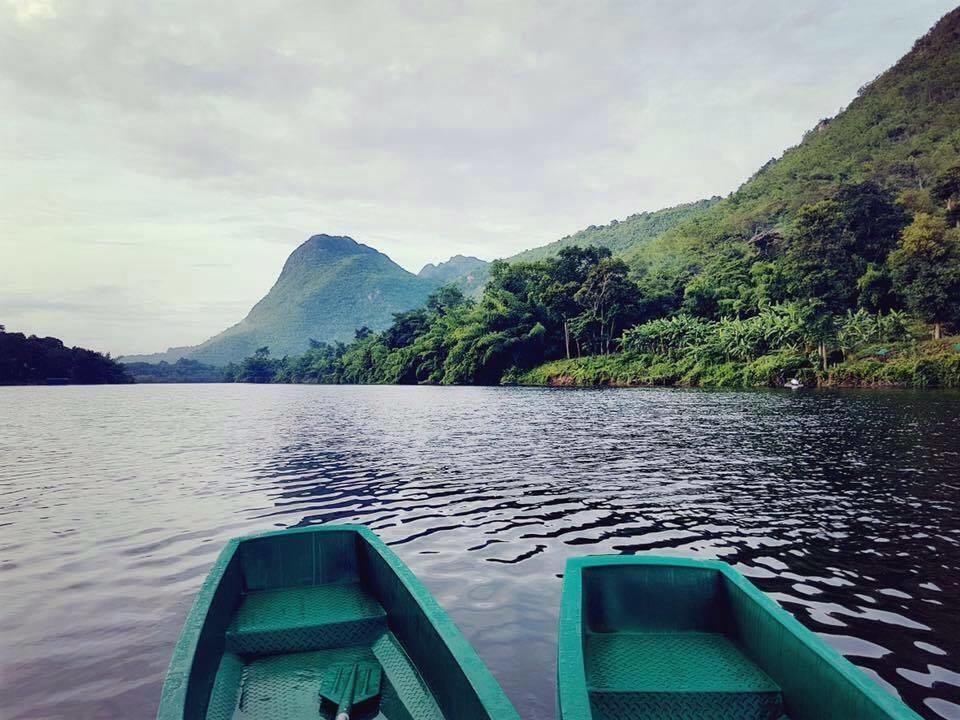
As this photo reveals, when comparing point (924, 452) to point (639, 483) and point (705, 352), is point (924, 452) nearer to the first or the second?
point (639, 483)

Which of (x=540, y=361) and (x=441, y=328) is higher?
(x=441, y=328)

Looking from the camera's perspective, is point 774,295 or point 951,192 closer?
point 774,295

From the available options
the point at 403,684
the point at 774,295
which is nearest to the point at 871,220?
the point at 774,295

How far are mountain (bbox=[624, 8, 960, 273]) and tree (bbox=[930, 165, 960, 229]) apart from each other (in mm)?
26075

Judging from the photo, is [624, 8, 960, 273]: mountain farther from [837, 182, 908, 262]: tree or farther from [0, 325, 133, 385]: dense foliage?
[0, 325, 133, 385]: dense foliage

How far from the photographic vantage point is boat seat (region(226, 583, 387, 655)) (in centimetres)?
547

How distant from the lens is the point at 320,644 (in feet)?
18.4

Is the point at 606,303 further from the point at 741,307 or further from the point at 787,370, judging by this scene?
the point at 787,370

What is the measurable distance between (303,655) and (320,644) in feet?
0.62

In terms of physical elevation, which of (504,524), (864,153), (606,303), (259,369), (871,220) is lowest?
(504,524)

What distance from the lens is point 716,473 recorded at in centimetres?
1658

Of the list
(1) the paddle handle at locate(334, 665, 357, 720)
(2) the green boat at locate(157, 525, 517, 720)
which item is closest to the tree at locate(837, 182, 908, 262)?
(2) the green boat at locate(157, 525, 517, 720)

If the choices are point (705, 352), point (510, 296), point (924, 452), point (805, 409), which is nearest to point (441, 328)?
point (510, 296)

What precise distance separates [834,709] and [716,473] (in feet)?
44.5
